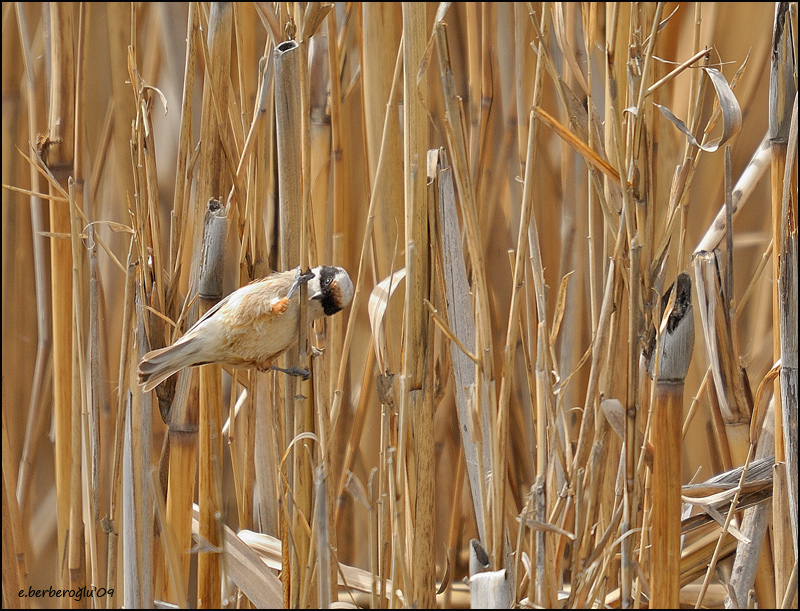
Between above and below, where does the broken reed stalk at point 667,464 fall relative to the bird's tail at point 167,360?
below

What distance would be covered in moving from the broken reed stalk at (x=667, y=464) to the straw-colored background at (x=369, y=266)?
0.02 metres

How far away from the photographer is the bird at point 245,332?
57cm

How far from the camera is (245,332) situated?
59 centimetres

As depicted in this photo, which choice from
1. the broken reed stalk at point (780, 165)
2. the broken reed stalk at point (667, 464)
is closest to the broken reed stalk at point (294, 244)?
the broken reed stalk at point (667, 464)

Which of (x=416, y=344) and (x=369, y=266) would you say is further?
(x=369, y=266)

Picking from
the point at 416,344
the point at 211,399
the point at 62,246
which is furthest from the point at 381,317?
the point at 62,246

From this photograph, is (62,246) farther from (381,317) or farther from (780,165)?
(780,165)

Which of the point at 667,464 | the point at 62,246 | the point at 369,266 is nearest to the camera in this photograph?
the point at 667,464

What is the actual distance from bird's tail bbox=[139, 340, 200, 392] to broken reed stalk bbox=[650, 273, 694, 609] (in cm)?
36

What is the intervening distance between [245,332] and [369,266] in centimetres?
49

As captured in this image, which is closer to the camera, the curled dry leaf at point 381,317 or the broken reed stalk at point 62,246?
the curled dry leaf at point 381,317

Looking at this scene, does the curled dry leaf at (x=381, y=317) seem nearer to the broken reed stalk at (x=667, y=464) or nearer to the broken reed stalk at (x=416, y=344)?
the broken reed stalk at (x=416, y=344)

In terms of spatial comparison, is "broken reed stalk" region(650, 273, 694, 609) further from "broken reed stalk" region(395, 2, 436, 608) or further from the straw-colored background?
"broken reed stalk" region(395, 2, 436, 608)

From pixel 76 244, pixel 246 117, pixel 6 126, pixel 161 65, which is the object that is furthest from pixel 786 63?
pixel 6 126
